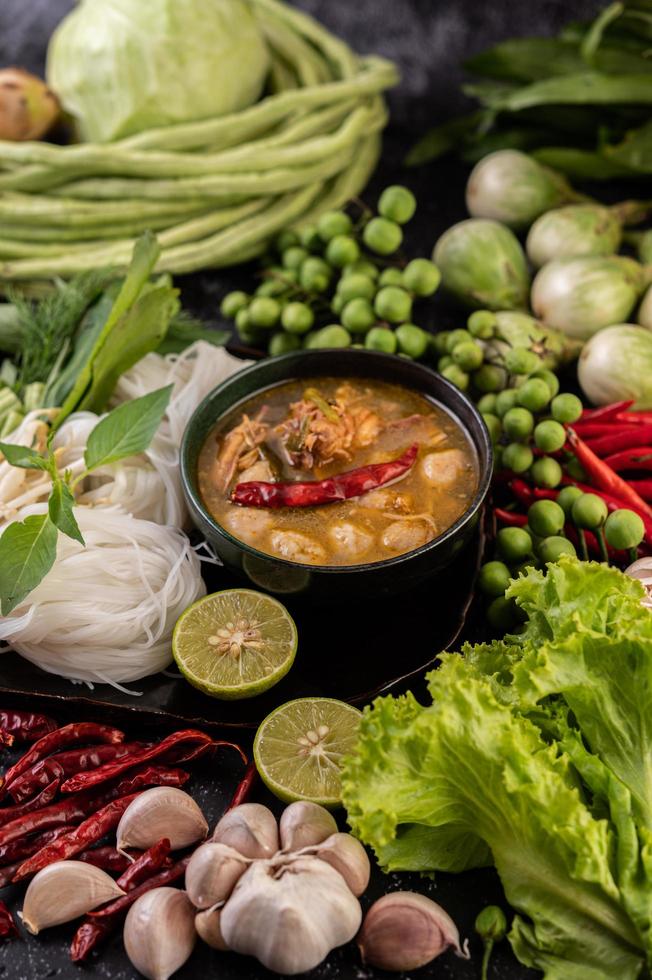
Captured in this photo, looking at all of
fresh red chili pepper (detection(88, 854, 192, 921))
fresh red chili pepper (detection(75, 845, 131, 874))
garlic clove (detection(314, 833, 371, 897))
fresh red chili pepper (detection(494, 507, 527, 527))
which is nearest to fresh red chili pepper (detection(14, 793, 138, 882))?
fresh red chili pepper (detection(75, 845, 131, 874))

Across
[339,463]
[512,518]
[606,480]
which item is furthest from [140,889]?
[606,480]

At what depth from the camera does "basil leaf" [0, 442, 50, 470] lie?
8.94 feet

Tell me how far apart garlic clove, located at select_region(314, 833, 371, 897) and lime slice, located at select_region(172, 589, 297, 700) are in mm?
444

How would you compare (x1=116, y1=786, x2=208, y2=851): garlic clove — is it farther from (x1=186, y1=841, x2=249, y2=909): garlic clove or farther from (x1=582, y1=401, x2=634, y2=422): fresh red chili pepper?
(x1=582, y1=401, x2=634, y2=422): fresh red chili pepper

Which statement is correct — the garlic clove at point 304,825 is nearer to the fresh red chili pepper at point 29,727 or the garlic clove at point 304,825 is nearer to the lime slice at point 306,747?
the lime slice at point 306,747

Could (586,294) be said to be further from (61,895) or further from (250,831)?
(61,895)

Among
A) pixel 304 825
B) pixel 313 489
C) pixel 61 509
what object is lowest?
pixel 304 825

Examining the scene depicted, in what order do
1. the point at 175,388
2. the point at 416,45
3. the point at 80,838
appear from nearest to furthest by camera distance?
1. the point at 80,838
2. the point at 175,388
3. the point at 416,45

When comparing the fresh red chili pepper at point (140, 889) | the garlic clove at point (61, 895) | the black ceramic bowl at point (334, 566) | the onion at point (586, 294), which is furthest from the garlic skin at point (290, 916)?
the onion at point (586, 294)

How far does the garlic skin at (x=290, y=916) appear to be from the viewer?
81.4 inches

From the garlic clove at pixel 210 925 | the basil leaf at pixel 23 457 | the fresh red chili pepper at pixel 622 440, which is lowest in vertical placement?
the garlic clove at pixel 210 925

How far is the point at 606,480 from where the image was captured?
121 inches

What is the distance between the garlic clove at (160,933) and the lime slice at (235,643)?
515 mm

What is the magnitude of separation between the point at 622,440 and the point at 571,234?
1.11 meters
